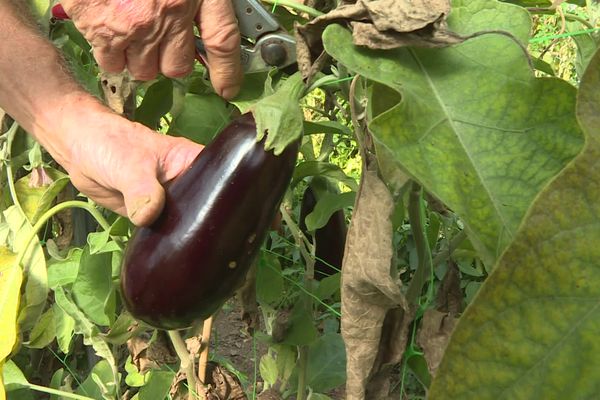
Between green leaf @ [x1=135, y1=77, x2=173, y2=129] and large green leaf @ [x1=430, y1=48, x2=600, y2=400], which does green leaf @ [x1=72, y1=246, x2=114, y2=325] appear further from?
large green leaf @ [x1=430, y1=48, x2=600, y2=400]

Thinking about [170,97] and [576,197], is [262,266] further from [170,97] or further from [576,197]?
[576,197]

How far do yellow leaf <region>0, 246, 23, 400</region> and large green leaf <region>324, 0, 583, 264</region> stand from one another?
2.17 ft

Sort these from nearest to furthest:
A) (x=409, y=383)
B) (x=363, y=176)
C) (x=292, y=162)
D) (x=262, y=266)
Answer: (x=363, y=176)
(x=292, y=162)
(x=262, y=266)
(x=409, y=383)

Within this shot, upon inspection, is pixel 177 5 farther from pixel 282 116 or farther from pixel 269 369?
pixel 269 369

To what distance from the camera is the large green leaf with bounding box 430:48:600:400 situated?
0.37m

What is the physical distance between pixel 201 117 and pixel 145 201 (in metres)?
0.26

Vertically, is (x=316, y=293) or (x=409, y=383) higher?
(x=316, y=293)

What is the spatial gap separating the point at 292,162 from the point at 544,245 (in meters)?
0.43

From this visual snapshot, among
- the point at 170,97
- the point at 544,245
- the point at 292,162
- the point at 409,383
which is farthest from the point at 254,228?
the point at 409,383

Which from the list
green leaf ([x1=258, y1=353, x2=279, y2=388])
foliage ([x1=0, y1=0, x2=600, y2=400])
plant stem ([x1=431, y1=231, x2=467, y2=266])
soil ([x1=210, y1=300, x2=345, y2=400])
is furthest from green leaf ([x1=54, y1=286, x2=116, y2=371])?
soil ([x1=210, y1=300, x2=345, y2=400])

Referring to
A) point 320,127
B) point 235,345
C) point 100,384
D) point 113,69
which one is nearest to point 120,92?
point 113,69

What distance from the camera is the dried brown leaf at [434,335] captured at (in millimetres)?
743

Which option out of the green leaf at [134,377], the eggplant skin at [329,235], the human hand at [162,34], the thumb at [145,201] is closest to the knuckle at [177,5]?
the human hand at [162,34]

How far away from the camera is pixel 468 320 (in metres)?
0.38
